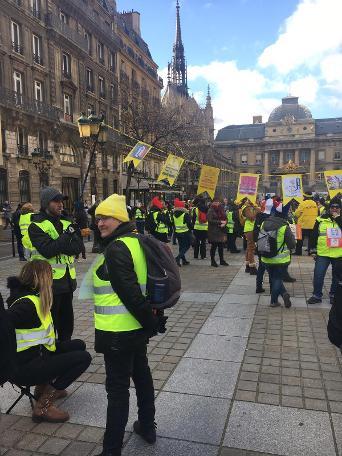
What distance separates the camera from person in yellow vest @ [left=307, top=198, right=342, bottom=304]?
22.1ft

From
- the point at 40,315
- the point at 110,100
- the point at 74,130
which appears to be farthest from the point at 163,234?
the point at 110,100

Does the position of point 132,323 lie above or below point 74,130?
below

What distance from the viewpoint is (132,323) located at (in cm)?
277

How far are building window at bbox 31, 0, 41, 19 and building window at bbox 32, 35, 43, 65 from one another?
1.39m

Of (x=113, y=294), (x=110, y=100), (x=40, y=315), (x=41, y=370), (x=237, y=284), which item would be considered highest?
(x=110, y=100)

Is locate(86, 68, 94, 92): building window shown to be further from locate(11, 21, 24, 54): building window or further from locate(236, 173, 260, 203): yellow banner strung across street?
locate(236, 173, 260, 203): yellow banner strung across street

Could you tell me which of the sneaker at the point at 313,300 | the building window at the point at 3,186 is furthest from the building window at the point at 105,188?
the sneaker at the point at 313,300

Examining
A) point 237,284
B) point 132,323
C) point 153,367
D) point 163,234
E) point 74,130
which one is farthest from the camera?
point 74,130

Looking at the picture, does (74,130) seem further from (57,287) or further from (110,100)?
(57,287)

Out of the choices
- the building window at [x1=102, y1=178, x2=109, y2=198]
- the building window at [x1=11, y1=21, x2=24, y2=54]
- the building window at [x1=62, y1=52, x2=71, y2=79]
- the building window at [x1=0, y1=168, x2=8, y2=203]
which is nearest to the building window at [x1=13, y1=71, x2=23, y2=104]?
the building window at [x1=11, y1=21, x2=24, y2=54]

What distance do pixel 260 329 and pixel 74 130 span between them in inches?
1167

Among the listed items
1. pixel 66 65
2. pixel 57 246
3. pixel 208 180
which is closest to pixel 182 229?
pixel 208 180

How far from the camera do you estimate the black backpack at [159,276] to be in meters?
2.78

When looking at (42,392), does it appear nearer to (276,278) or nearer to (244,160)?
(276,278)
